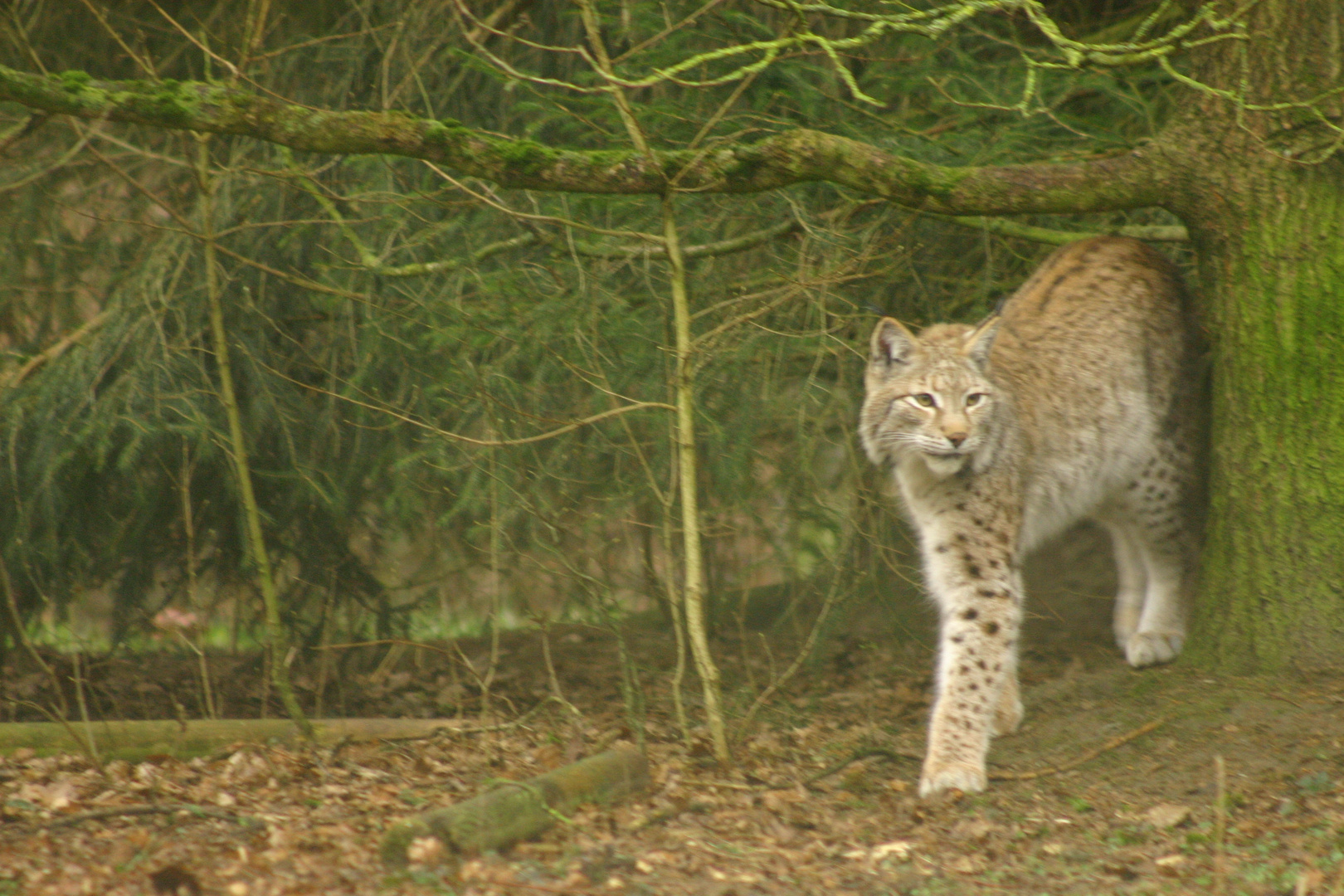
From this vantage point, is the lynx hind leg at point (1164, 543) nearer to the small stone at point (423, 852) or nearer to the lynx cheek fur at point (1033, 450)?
the lynx cheek fur at point (1033, 450)

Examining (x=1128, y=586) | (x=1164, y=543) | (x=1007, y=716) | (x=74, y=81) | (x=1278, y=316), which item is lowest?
(x=1007, y=716)

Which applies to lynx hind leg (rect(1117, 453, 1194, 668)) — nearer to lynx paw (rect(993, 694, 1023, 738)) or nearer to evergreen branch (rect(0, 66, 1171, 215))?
lynx paw (rect(993, 694, 1023, 738))

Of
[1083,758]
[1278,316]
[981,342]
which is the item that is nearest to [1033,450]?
[981,342]

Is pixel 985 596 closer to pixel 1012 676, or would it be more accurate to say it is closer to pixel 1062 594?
pixel 1012 676

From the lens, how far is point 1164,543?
19.7 feet

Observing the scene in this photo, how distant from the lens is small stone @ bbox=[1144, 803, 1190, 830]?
412cm

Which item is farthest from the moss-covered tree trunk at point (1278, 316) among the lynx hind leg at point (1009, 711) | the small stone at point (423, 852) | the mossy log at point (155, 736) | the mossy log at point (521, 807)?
the mossy log at point (155, 736)

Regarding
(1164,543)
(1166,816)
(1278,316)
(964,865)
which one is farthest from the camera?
(1164,543)

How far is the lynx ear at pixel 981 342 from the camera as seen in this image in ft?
16.8

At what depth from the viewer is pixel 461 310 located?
16.9ft

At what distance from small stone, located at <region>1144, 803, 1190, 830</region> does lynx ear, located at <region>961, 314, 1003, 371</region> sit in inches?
72.0

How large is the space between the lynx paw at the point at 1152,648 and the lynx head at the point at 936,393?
1.27m

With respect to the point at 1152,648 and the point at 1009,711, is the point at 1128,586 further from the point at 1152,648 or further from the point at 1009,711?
the point at 1009,711

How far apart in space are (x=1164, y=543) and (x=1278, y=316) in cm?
157
